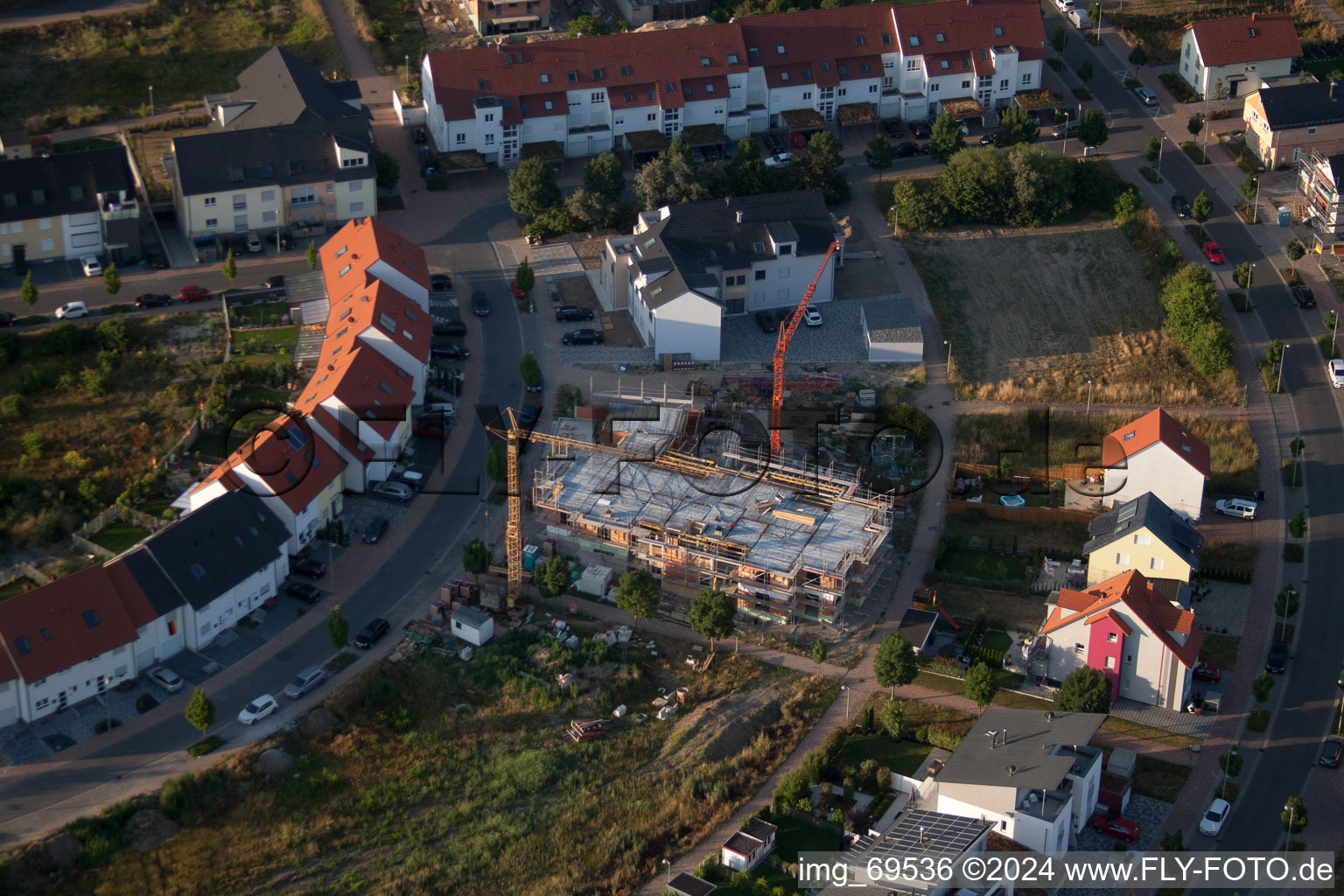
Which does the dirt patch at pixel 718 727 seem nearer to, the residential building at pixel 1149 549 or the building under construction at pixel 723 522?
the building under construction at pixel 723 522

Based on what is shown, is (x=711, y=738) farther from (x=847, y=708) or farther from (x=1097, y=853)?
(x=1097, y=853)

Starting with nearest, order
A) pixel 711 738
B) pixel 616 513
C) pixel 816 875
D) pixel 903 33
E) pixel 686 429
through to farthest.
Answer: pixel 816 875 < pixel 711 738 < pixel 616 513 < pixel 686 429 < pixel 903 33

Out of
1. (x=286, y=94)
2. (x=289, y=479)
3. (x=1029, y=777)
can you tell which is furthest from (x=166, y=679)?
(x=286, y=94)

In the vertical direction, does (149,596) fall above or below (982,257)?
below

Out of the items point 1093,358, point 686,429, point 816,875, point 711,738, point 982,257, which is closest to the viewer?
point 816,875

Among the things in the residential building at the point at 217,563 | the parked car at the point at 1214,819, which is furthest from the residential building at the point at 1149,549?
the residential building at the point at 217,563

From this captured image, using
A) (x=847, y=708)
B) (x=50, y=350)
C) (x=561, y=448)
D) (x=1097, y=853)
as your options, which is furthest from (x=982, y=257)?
(x=50, y=350)

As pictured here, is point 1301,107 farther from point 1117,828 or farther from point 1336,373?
point 1117,828

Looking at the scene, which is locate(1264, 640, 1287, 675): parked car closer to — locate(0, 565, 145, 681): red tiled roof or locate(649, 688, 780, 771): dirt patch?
locate(649, 688, 780, 771): dirt patch
